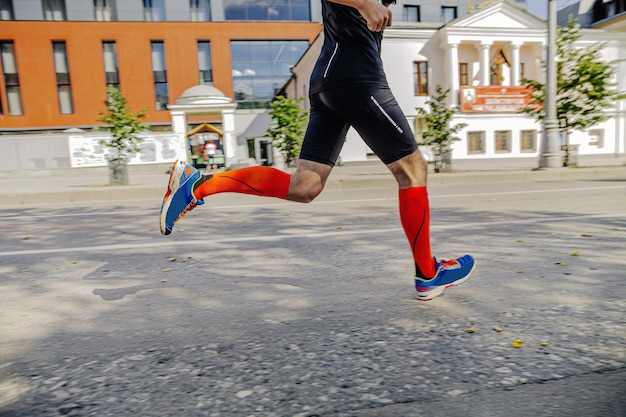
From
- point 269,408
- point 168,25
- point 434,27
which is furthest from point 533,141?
point 269,408

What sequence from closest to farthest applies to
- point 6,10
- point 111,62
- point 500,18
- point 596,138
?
point 500,18
point 596,138
point 6,10
point 111,62

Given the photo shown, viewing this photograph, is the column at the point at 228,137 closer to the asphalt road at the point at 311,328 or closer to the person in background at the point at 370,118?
the asphalt road at the point at 311,328

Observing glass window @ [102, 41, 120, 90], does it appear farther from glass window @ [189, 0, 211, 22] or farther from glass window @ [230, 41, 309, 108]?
glass window @ [230, 41, 309, 108]

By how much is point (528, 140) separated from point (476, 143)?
3560 mm

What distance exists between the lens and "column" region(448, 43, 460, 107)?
26.4m

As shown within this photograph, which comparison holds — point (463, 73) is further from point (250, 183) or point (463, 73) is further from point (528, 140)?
point (250, 183)

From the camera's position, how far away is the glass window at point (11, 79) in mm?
33469

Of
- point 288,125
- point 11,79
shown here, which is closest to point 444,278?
point 288,125

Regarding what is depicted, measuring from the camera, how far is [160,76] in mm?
35594

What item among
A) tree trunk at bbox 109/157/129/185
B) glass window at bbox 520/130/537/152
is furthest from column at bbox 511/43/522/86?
tree trunk at bbox 109/157/129/185

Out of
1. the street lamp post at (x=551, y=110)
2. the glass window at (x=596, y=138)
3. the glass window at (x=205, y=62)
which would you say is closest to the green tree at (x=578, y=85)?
the street lamp post at (x=551, y=110)

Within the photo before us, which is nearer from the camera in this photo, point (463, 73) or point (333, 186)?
point (333, 186)

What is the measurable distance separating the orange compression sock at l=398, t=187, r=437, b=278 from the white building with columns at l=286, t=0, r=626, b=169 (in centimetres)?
2310

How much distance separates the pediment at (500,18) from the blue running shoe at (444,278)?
2682 cm
